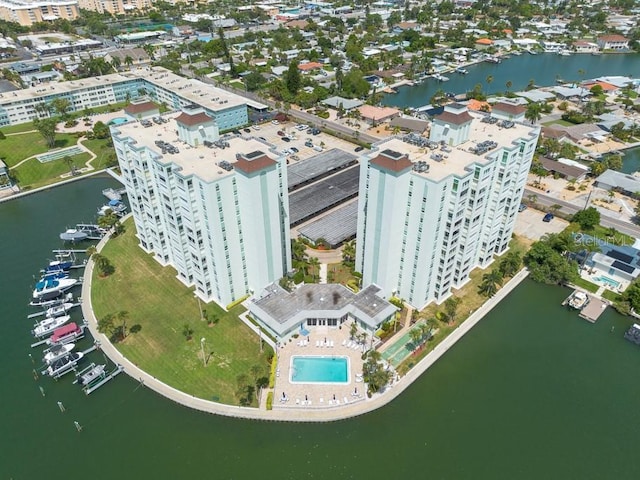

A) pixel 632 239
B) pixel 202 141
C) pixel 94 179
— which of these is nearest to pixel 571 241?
pixel 632 239

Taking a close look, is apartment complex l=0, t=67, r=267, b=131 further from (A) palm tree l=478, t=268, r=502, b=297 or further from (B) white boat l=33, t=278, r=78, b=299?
(A) palm tree l=478, t=268, r=502, b=297

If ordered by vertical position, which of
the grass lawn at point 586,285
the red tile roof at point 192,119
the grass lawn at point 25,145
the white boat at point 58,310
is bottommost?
the grass lawn at point 586,285

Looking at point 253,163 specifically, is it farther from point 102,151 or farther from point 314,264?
point 102,151

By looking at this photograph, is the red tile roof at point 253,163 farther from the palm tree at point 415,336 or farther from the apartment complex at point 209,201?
the palm tree at point 415,336

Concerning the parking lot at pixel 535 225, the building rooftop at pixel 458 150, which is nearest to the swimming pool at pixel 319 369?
the building rooftop at pixel 458 150

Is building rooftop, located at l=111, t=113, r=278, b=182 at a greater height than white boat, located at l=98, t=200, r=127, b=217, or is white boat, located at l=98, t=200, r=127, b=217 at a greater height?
building rooftop, located at l=111, t=113, r=278, b=182

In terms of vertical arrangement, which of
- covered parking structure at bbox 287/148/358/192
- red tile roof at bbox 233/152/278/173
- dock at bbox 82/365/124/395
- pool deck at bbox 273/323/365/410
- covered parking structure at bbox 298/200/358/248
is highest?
red tile roof at bbox 233/152/278/173

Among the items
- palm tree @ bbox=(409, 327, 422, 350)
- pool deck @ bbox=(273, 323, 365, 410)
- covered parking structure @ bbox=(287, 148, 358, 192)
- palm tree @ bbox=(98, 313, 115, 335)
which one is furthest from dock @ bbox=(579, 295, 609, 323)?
palm tree @ bbox=(98, 313, 115, 335)

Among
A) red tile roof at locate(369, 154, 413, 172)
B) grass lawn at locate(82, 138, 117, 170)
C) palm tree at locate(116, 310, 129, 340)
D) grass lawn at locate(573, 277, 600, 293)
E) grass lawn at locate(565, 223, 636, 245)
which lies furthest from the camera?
grass lawn at locate(82, 138, 117, 170)
